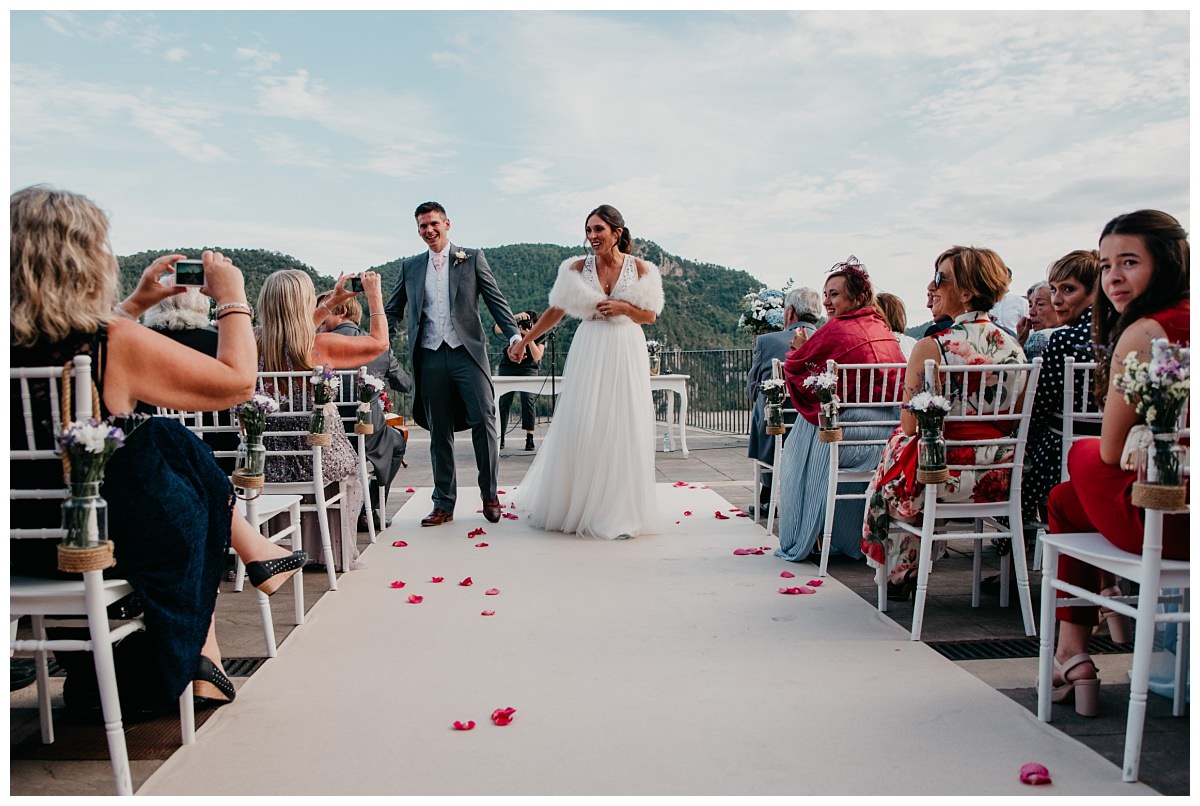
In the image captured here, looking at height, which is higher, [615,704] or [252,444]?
[252,444]

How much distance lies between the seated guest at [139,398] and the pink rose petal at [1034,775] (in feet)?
6.82

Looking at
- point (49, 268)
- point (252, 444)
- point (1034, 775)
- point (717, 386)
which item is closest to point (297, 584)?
point (252, 444)

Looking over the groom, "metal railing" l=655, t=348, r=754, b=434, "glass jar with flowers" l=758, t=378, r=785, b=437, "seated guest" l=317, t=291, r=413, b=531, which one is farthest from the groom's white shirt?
"metal railing" l=655, t=348, r=754, b=434

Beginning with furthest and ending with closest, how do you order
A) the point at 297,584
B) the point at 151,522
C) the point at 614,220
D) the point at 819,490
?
the point at 614,220
the point at 819,490
the point at 297,584
the point at 151,522

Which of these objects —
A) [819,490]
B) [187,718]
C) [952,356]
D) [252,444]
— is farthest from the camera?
[819,490]

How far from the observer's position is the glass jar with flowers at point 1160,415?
2.01 m

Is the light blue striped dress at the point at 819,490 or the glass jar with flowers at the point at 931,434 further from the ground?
the glass jar with flowers at the point at 931,434

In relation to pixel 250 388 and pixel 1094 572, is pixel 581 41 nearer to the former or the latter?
pixel 250 388

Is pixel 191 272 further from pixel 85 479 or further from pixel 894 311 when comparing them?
pixel 894 311

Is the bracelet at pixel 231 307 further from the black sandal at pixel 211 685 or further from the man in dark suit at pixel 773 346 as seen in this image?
the man in dark suit at pixel 773 346

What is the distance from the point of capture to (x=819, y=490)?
4.60 m

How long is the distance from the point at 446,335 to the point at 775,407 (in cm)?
201

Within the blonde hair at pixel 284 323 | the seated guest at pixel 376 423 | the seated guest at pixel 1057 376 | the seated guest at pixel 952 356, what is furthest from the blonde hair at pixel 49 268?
the seated guest at pixel 1057 376

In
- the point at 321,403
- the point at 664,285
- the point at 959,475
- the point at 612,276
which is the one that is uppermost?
the point at 664,285
